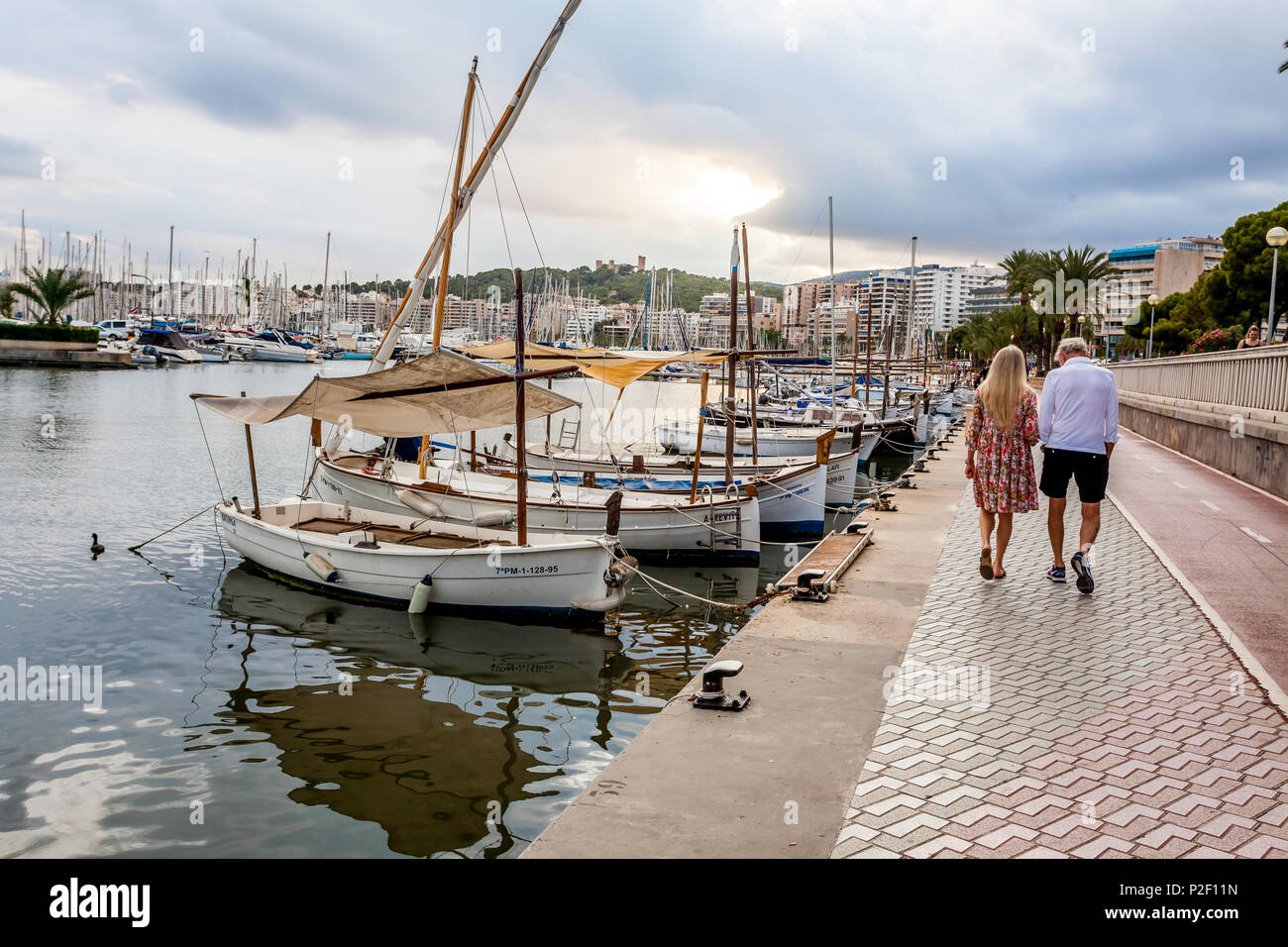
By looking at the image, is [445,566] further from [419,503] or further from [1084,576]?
[1084,576]

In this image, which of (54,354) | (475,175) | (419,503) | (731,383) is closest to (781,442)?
(731,383)

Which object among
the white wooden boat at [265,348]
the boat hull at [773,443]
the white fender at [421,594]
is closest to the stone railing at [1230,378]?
the boat hull at [773,443]

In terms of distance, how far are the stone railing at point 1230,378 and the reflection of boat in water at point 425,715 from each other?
44.1 ft

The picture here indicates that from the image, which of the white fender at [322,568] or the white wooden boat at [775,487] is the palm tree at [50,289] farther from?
the white fender at [322,568]

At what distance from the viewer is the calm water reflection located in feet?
24.9

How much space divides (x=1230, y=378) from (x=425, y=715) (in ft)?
65.3

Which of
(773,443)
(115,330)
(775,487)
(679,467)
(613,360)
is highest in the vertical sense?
(115,330)

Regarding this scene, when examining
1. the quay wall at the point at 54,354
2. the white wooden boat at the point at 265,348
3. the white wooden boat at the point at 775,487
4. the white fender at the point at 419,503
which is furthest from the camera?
the white wooden boat at the point at 265,348

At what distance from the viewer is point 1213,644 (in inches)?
290

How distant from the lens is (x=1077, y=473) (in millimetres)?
9008

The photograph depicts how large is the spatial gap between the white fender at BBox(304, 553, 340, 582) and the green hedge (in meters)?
89.9

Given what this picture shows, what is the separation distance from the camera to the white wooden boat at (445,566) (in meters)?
13.2

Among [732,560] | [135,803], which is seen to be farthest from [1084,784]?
[732,560]
